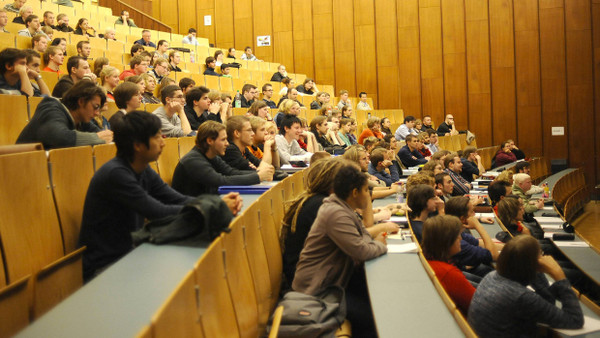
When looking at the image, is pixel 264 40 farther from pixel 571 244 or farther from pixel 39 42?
pixel 571 244

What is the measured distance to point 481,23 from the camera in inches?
296

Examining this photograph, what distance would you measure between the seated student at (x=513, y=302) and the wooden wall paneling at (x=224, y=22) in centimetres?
723

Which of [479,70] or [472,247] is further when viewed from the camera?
[479,70]

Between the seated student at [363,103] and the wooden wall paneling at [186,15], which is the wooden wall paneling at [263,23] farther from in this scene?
the seated student at [363,103]

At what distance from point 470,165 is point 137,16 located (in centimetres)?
537

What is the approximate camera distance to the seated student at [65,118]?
1.86 meters

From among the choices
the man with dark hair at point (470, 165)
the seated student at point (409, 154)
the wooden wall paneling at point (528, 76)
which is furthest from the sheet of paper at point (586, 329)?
the wooden wall paneling at point (528, 76)

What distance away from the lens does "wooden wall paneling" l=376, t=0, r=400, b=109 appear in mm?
7816

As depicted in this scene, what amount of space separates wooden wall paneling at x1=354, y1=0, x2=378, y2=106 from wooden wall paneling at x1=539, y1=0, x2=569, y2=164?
2214 millimetres

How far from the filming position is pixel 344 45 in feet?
26.3

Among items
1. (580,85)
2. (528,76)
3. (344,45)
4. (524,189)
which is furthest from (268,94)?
(580,85)

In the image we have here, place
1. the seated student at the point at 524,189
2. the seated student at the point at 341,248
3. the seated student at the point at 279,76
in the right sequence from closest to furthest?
1. the seated student at the point at 341,248
2. the seated student at the point at 524,189
3. the seated student at the point at 279,76

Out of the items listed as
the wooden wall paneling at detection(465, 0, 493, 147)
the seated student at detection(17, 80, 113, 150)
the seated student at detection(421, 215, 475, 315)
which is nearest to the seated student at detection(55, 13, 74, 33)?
the seated student at detection(17, 80, 113, 150)

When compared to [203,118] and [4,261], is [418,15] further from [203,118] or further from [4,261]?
[4,261]
